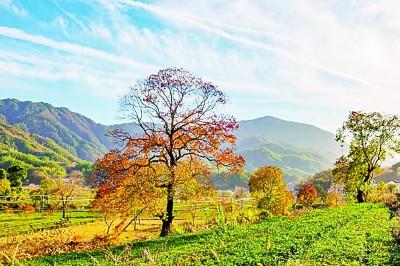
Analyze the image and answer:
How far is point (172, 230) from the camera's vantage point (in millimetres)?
26562

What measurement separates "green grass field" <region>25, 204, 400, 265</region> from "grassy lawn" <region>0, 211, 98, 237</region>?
28.8 m

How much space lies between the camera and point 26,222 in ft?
168

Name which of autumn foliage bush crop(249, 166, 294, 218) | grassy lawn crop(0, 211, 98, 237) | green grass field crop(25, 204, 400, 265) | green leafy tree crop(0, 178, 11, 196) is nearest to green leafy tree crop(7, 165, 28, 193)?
green leafy tree crop(0, 178, 11, 196)

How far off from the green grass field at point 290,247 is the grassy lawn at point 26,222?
28836 mm

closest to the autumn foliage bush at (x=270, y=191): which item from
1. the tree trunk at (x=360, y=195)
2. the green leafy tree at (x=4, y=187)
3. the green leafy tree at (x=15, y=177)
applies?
the tree trunk at (x=360, y=195)

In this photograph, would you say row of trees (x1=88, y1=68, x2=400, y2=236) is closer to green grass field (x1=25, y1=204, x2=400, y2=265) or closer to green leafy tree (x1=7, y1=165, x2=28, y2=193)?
green grass field (x1=25, y1=204, x2=400, y2=265)

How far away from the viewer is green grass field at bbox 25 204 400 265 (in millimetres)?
12008

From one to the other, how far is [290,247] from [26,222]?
44315 mm

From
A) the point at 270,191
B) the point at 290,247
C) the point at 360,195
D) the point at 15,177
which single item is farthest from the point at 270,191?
the point at 15,177

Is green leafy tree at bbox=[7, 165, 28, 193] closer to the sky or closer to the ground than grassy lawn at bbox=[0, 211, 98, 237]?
closer to the sky

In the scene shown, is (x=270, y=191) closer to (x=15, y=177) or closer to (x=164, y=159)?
(x=164, y=159)

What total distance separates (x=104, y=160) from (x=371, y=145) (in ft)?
81.0

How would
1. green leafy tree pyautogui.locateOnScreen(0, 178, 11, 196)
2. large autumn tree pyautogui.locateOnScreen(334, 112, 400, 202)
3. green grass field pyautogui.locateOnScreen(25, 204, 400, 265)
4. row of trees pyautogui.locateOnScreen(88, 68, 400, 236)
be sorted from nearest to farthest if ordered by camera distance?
green grass field pyautogui.locateOnScreen(25, 204, 400, 265)
row of trees pyautogui.locateOnScreen(88, 68, 400, 236)
large autumn tree pyautogui.locateOnScreen(334, 112, 400, 202)
green leafy tree pyautogui.locateOnScreen(0, 178, 11, 196)

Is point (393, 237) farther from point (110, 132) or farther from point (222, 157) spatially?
point (110, 132)
